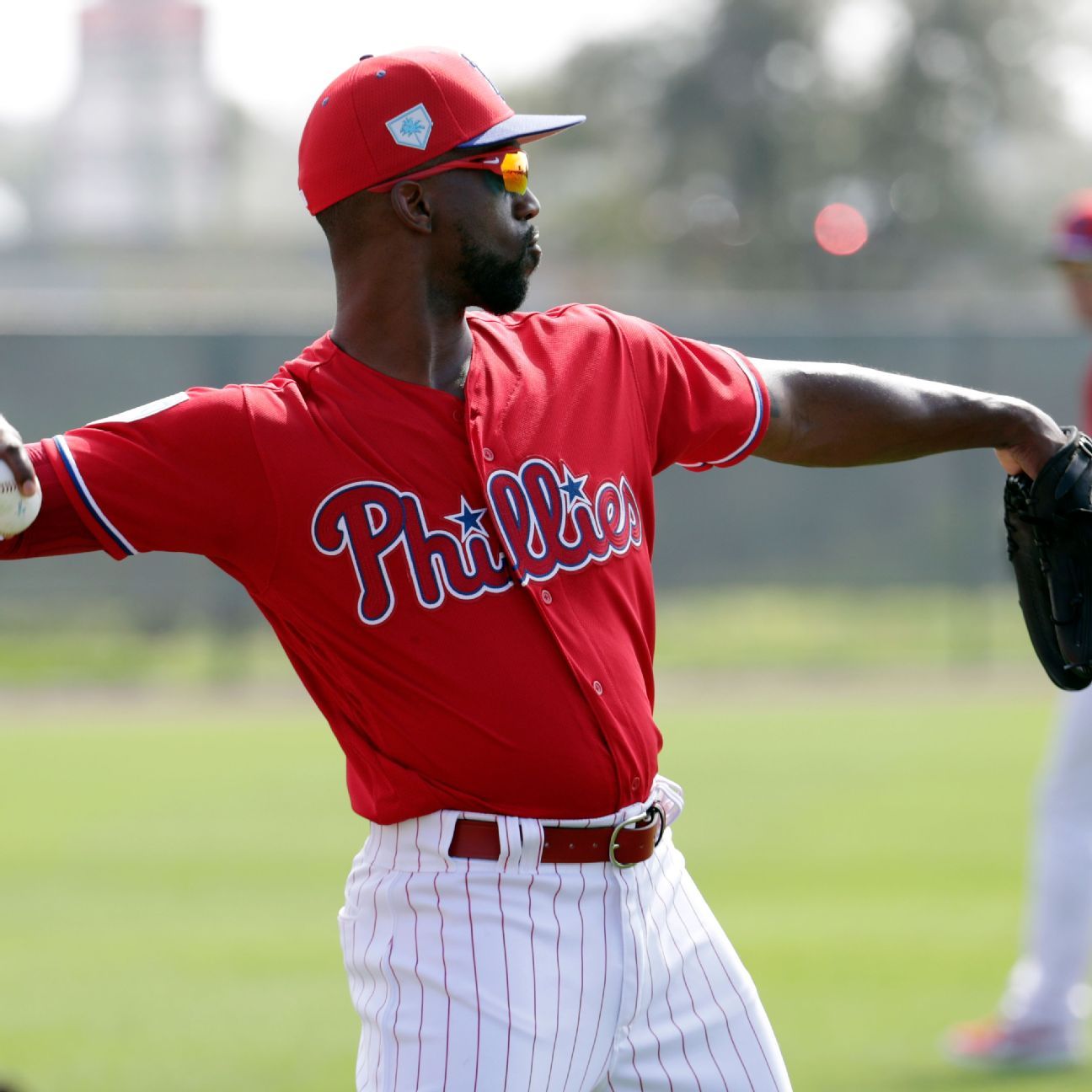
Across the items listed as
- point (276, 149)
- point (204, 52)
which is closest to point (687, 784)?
point (276, 149)

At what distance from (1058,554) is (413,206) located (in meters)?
1.35

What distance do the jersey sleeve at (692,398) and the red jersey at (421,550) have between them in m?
0.17

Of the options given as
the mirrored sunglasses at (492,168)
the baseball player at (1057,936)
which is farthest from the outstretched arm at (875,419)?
the baseball player at (1057,936)

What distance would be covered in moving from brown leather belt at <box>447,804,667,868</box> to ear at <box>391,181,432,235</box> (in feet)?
3.21

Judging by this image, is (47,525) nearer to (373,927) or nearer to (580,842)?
(373,927)

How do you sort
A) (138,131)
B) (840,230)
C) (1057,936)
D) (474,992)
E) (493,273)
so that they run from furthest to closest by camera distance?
(138,131)
(840,230)
(1057,936)
(493,273)
(474,992)

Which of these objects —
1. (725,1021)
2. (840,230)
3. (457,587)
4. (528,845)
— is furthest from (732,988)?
(840,230)

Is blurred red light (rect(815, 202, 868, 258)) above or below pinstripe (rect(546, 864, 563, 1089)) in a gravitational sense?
above

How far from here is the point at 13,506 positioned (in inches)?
101

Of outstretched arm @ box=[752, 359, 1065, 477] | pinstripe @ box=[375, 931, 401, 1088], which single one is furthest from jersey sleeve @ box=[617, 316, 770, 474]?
pinstripe @ box=[375, 931, 401, 1088]

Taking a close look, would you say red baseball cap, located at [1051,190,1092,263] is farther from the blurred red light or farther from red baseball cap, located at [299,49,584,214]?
the blurred red light

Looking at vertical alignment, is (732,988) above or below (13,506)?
below

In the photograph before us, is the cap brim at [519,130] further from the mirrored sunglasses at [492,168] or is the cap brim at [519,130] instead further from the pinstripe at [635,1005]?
the pinstripe at [635,1005]

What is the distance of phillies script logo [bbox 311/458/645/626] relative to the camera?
9.45 ft
